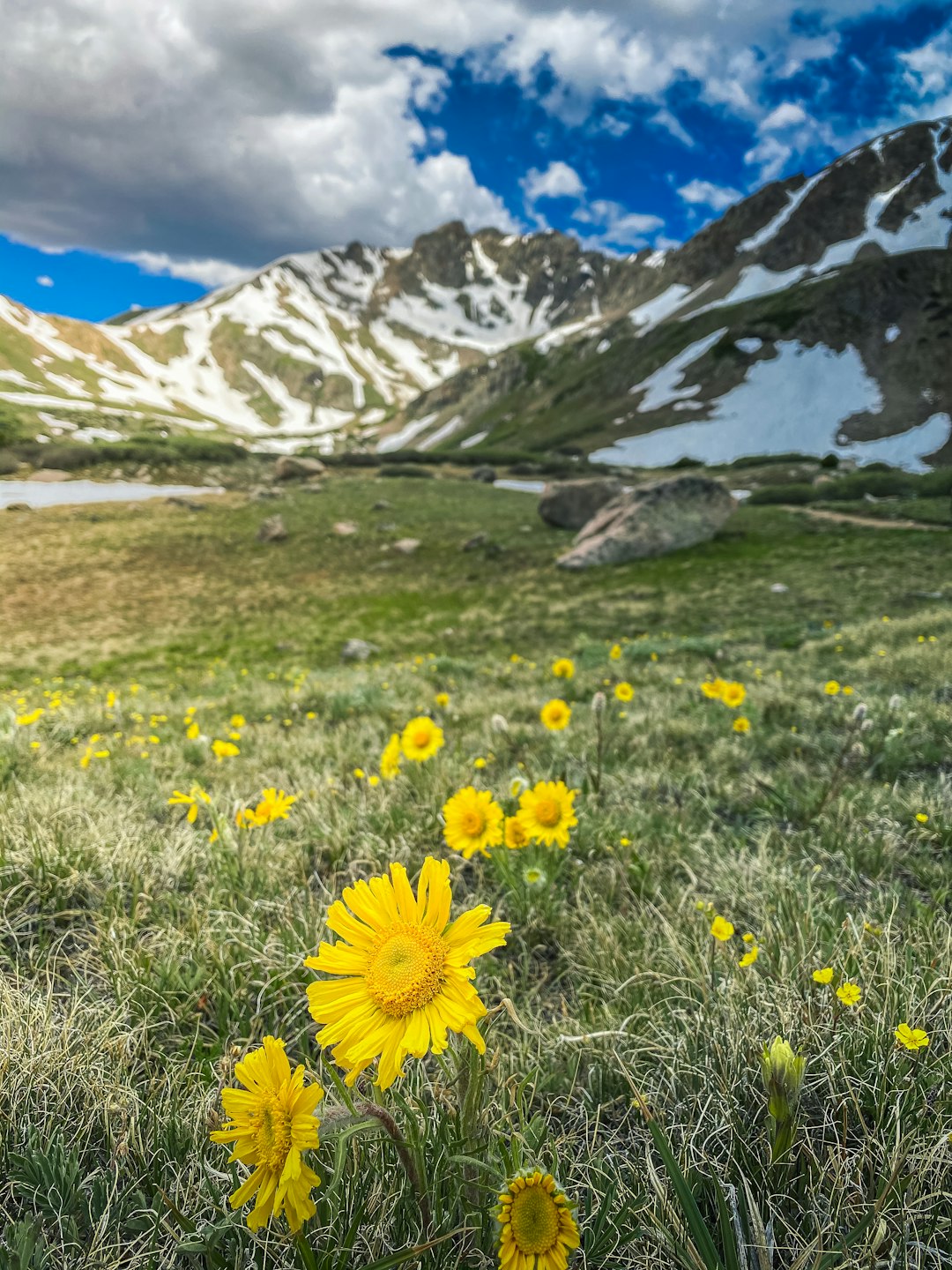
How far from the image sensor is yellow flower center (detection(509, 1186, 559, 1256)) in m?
0.89

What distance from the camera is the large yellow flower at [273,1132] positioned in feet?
2.91

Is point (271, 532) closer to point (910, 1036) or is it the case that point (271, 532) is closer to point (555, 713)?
point (555, 713)

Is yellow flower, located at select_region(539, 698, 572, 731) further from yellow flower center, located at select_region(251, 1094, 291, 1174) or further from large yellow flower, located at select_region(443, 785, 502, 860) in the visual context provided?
yellow flower center, located at select_region(251, 1094, 291, 1174)

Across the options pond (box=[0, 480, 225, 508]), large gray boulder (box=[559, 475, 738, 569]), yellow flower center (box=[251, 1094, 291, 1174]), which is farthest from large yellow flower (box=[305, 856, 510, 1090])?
pond (box=[0, 480, 225, 508])

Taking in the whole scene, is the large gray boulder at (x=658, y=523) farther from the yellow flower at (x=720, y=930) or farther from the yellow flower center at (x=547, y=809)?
the yellow flower at (x=720, y=930)

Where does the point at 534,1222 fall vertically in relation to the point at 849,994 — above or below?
above

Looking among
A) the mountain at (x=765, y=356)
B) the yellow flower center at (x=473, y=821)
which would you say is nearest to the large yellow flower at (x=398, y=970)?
the yellow flower center at (x=473, y=821)

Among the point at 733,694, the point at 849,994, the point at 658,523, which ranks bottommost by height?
the point at 658,523

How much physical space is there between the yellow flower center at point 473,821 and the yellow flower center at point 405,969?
94 cm

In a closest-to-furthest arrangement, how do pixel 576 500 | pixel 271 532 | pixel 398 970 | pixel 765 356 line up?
1. pixel 398 970
2. pixel 271 532
3. pixel 576 500
4. pixel 765 356

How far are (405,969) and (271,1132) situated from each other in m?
0.30

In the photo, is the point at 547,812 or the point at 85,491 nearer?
the point at 547,812

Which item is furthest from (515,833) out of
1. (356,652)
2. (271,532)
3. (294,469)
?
(294,469)

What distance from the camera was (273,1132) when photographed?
3.07 feet
